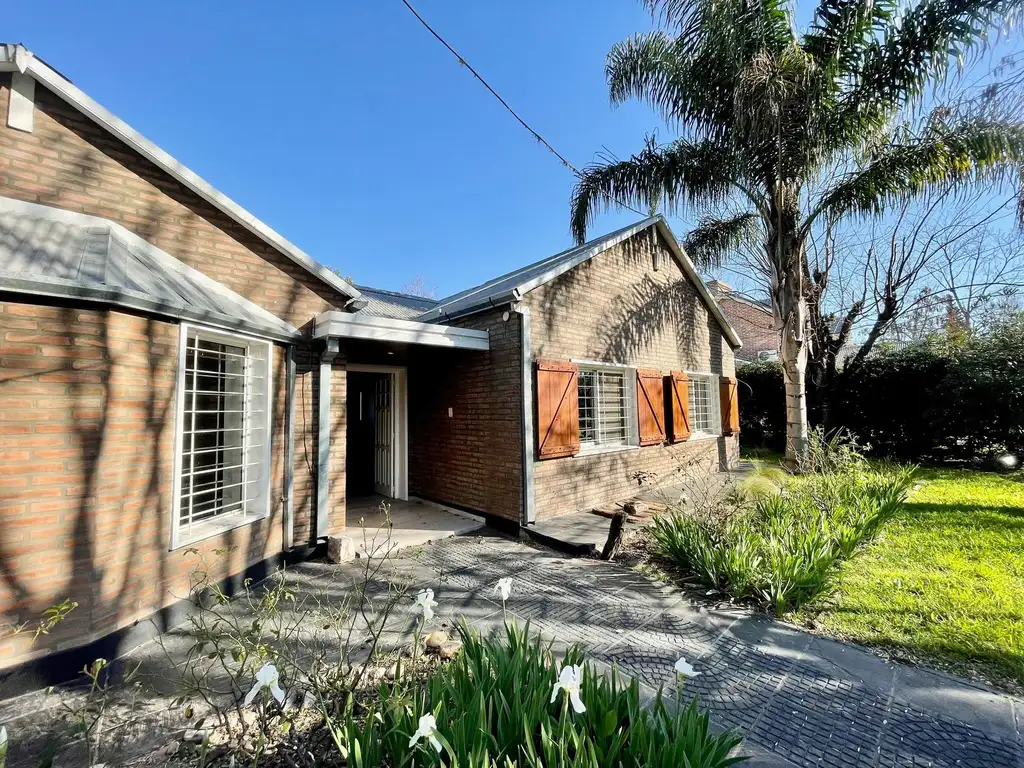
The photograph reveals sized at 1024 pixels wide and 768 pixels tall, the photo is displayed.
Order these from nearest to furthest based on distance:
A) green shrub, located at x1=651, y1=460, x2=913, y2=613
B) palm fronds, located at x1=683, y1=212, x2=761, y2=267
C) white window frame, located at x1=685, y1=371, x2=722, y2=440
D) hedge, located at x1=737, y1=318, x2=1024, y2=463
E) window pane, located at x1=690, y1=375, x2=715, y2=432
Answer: green shrub, located at x1=651, y1=460, x2=913, y2=613, hedge, located at x1=737, y1=318, x2=1024, y2=463, white window frame, located at x1=685, y1=371, x2=722, y2=440, window pane, located at x1=690, y1=375, x2=715, y2=432, palm fronds, located at x1=683, y1=212, x2=761, y2=267

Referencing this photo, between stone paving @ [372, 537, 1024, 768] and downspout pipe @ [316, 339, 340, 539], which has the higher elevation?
downspout pipe @ [316, 339, 340, 539]

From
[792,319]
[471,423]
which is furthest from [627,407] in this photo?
[792,319]

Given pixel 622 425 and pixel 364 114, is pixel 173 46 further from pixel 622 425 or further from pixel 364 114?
pixel 622 425

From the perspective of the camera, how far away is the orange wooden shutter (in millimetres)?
8816

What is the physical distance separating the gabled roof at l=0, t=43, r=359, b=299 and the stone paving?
13.8 feet

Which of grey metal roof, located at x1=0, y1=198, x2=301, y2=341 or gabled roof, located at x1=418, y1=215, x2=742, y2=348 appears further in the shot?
gabled roof, located at x1=418, y1=215, x2=742, y2=348

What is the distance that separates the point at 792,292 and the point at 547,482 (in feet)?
23.7

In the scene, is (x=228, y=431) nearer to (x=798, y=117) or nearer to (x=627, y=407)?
(x=627, y=407)

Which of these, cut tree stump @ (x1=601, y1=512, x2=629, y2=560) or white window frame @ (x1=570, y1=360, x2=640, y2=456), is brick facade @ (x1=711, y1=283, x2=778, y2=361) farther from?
cut tree stump @ (x1=601, y1=512, x2=629, y2=560)

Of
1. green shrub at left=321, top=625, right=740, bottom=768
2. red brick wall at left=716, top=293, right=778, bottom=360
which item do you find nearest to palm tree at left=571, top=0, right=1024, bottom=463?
green shrub at left=321, top=625, right=740, bottom=768

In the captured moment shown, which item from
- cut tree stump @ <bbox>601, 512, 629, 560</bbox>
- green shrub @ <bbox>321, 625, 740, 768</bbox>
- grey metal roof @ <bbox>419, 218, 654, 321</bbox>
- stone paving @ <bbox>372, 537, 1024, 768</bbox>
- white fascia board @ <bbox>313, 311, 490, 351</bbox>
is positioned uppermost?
grey metal roof @ <bbox>419, 218, 654, 321</bbox>

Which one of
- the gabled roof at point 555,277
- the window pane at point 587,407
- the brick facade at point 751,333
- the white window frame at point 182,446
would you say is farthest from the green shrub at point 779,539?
the brick facade at point 751,333

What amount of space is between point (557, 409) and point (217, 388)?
14.9ft

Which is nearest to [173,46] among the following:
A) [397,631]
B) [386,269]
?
[397,631]
